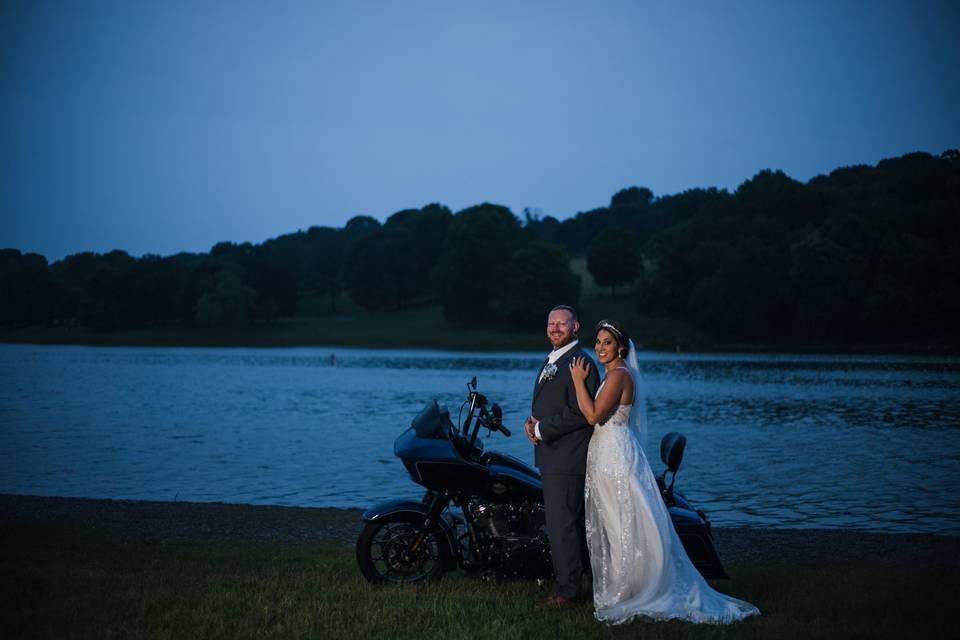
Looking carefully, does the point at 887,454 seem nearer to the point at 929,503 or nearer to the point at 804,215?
the point at 929,503

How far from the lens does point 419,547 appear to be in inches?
306

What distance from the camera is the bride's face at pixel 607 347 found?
23.3 ft

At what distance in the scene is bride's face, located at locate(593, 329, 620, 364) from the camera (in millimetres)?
7090

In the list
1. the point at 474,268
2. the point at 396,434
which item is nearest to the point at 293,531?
the point at 396,434

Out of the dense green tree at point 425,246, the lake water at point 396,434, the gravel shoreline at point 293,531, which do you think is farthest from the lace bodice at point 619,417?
the dense green tree at point 425,246

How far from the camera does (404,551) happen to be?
7.77 meters

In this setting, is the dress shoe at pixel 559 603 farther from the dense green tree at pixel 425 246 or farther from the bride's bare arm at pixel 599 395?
the dense green tree at pixel 425 246

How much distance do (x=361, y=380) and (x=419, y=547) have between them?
4100 cm

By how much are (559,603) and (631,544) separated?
2.54 feet

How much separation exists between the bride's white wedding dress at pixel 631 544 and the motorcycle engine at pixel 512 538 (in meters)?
0.59

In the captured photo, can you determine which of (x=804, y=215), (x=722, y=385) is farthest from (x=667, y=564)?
(x=804, y=215)

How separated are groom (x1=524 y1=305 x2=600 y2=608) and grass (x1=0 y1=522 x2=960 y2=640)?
34 centimetres

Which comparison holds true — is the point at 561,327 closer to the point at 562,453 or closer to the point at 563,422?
the point at 563,422

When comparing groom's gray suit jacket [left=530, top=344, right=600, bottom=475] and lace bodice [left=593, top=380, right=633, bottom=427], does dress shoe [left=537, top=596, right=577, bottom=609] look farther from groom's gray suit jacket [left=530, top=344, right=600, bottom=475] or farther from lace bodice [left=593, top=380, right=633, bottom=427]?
lace bodice [left=593, top=380, right=633, bottom=427]
